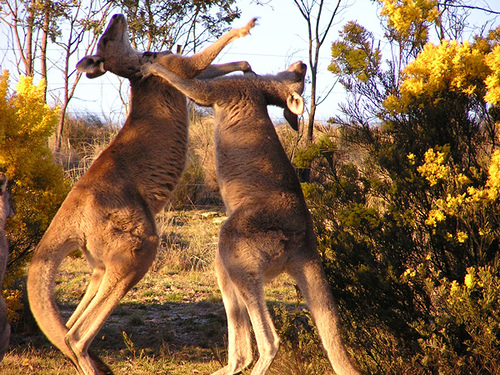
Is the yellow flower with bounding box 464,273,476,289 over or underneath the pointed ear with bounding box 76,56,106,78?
underneath

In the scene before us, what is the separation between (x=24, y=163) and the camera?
591 centimetres

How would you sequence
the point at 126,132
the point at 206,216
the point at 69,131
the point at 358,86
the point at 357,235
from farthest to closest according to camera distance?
the point at 69,131
the point at 206,216
the point at 358,86
the point at 357,235
the point at 126,132

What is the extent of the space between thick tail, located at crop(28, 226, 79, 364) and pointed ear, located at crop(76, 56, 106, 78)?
1596mm

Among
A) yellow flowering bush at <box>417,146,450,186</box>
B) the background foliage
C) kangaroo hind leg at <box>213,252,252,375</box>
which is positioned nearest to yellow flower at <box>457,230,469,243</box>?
the background foliage

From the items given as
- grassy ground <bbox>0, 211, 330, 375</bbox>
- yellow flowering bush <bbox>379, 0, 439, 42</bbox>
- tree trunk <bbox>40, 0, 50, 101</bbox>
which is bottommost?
grassy ground <bbox>0, 211, 330, 375</bbox>

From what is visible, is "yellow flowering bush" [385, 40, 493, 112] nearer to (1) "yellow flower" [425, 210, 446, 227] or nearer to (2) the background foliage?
(2) the background foliage

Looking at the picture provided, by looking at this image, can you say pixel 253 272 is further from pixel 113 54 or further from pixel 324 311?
pixel 113 54

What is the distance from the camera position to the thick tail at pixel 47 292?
153 inches

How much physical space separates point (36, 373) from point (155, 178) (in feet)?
8.48

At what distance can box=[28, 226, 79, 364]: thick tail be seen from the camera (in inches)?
153

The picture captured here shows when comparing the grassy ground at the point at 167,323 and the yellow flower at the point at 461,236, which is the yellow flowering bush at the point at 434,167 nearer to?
the yellow flower at the point at 461,236

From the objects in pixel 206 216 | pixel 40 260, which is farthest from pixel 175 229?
pixel 40 260

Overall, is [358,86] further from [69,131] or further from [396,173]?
[69,131]

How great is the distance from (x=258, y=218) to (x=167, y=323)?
13.2 feet
